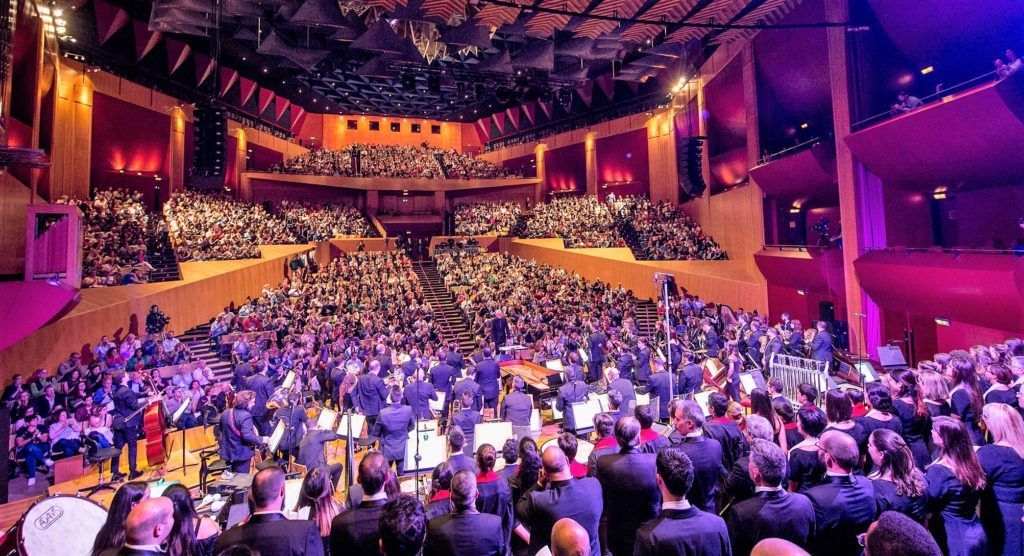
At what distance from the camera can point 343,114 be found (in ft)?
112

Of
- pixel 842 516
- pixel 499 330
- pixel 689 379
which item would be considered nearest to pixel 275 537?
pixel 842 516

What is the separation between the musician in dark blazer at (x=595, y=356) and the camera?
11977 mm

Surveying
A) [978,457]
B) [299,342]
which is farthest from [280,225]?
[978,457]

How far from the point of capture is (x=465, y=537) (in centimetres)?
282

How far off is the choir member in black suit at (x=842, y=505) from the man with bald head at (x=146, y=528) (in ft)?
11.1

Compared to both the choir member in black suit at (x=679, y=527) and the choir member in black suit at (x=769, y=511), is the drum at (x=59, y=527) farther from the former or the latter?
the choir member in black suit at (x=769, y=511)

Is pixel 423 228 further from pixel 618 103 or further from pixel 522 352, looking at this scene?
pixel 522 352

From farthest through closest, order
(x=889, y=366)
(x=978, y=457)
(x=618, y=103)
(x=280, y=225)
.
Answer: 1. (x=618, y=103)
2. (x=280, y=225)
3. (x=889, y=366)
4. (x=978, y=457)

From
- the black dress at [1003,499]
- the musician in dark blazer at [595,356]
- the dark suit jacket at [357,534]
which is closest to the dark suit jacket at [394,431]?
the dark suit jacket at [357,534]

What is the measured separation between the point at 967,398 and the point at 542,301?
12844 mm

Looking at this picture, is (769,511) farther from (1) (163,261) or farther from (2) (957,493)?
(1) (163,261)

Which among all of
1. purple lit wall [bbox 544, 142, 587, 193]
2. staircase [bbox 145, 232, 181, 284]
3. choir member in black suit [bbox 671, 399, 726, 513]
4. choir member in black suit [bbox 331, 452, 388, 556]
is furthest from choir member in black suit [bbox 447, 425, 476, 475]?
purple lit wall [bbox 544, 142, 587, 193]

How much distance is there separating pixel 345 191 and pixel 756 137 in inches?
876

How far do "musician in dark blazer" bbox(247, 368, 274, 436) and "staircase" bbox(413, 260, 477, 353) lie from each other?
27.0 feet
